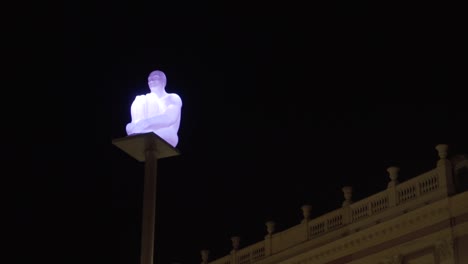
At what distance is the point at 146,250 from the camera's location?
10.0 metres

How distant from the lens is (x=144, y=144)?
1063cm

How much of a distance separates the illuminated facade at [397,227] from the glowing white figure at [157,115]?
14188 millimetres

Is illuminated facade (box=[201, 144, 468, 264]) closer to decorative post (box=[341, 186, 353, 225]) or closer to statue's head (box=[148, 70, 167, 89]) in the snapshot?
decorative post (box=[341, 186, 353, 225])

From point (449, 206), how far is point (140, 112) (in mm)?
14686

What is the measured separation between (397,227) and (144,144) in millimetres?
16030

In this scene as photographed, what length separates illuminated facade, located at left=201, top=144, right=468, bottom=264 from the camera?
78.2 feet

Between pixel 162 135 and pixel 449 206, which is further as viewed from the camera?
pixel 449 206

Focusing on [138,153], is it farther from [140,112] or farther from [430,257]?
[430,257]

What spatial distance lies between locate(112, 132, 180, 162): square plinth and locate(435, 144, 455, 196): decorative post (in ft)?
47.5

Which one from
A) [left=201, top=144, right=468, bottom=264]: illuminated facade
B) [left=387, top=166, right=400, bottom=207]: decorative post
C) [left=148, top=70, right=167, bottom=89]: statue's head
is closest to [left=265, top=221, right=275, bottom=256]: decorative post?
[left=201, top=144, right=468, bottom=264]: illuminated facade

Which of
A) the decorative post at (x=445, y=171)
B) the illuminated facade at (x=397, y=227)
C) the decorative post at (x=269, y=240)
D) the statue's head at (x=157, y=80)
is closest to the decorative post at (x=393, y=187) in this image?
the illuminated facade at (x=397, y=227)

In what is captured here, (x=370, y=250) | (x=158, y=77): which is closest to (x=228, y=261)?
(x=370, y=250)

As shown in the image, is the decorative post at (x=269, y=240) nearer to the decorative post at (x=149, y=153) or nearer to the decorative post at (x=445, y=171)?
the decorative post at (x=445, y=171)

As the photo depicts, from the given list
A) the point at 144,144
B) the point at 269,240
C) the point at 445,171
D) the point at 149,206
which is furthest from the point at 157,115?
the point at 269,240
